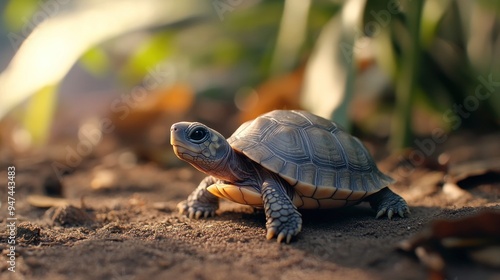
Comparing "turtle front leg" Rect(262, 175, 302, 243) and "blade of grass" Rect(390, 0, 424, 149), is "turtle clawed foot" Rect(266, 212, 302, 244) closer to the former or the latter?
"turtle front leg" Rect(262, 175, 302, 243)

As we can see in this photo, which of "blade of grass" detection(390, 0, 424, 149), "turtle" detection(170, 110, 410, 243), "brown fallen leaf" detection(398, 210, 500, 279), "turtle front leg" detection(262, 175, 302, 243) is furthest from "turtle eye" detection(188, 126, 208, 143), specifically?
"blade of grass" detection(390, 0, 424, 149)

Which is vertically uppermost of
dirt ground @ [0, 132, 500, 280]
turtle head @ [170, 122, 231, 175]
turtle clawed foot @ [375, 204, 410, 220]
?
turtle head @ [170, 122, 231, 175]

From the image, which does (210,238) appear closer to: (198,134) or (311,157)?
(198,134)

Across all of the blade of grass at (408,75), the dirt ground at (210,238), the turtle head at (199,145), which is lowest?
the dirt ground at (210,238)

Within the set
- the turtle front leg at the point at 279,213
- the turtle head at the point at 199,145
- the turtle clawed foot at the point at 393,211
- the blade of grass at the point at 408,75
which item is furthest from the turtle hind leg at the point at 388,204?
the blade of grass at the point at 408,75

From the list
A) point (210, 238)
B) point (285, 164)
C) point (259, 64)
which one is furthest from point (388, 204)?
point (259, 64)

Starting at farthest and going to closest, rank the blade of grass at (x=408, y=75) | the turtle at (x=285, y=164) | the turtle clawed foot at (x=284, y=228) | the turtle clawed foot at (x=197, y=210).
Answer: the blade of grass at (x=408, y=75) < the turtle clawed foot at (x=197, y=210) < the turtle at (x=285, y=164) < the turtle clawed foot at (x=284, y=228)

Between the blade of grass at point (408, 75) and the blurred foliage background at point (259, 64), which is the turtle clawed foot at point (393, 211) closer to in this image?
the blurred foliage background at point (259, 64)
